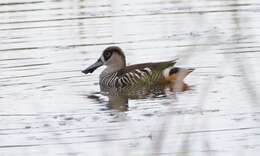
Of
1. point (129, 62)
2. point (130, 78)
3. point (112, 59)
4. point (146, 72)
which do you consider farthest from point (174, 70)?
point (129, 62)

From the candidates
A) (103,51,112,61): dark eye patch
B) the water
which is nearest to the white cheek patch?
the water

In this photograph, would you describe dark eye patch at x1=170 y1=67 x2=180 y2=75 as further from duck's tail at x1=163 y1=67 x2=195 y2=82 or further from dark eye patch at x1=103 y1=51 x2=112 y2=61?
dark eye patch at x1=103 y1=51 x2=112 y2=61

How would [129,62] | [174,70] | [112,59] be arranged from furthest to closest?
[129,62] < [112,59] < [174,70]

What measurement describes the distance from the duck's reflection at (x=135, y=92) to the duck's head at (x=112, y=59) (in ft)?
2.31

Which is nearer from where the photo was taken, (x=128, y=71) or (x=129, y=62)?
(x=128, y=71)

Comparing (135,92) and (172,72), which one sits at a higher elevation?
(172,72)

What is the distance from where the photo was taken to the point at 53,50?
590 inches

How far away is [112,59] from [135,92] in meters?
1.21

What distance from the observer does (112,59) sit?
1390 cm

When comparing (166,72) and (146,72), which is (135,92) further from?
(166,72)

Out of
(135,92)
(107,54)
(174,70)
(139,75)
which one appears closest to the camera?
(135,92)

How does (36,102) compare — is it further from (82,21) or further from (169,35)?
(82,21)

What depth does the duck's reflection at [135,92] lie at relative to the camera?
12078 millimetres

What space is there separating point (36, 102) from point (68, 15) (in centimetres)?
623
